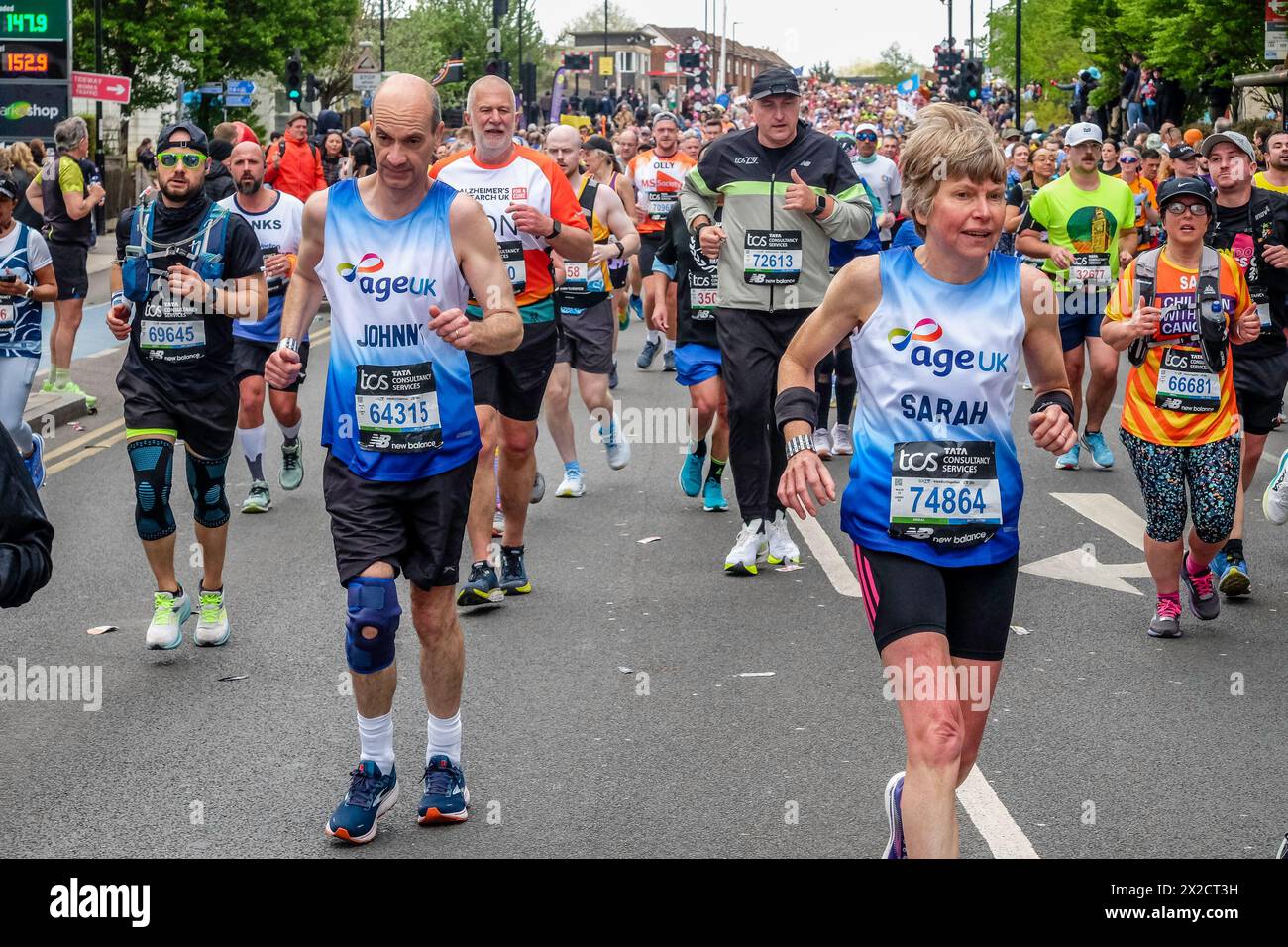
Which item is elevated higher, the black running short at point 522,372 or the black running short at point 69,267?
the black running short at point 69,267

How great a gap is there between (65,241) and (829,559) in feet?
28.3

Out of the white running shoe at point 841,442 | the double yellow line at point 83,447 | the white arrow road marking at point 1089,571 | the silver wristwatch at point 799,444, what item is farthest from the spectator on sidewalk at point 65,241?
the silver wristwatch at point 799,444

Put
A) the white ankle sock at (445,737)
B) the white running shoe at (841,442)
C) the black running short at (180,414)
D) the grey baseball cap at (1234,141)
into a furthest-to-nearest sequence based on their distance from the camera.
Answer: the white running shoe at (841,442), the grey baseball cap at (1234,141), the black running short at (180,414), the white ankle sock at (445,737)

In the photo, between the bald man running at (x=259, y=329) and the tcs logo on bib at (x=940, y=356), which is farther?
the bald man running at (x=259, y=329)

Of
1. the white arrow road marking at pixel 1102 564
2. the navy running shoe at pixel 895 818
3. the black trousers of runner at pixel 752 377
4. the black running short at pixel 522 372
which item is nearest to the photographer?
the navy running shoe at pixel 895 818

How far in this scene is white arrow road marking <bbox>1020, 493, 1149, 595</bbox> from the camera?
918 cm

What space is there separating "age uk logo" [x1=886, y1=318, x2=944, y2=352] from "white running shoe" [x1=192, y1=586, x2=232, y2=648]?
4.03 metres

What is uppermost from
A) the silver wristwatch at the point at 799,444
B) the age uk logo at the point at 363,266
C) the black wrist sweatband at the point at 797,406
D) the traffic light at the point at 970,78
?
the traffic light at the point at 970,78

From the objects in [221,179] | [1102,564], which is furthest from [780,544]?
[221,179]

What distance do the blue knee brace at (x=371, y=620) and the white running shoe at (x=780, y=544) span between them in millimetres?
4202

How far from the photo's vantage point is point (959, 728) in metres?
4.42

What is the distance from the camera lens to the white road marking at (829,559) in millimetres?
8961

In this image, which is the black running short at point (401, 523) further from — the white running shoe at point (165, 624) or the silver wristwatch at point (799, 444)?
the white running shoe at point (165, 624)
